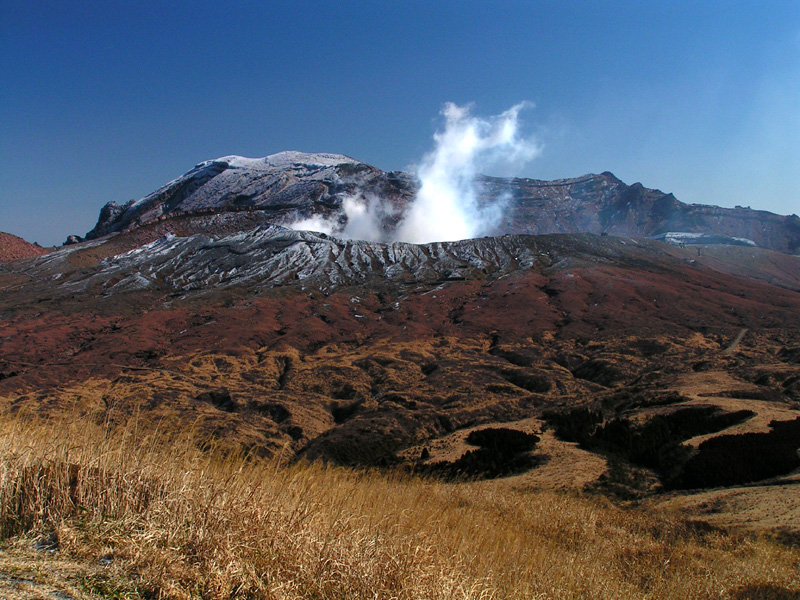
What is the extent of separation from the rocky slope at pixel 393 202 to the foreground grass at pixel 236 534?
4739 inches

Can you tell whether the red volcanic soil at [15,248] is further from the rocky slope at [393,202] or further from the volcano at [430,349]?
the volcano at [430,349]

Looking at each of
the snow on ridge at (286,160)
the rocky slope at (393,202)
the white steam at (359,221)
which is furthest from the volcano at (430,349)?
the snow on ridge at (286,160)

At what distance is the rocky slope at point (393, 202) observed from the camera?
133875mm

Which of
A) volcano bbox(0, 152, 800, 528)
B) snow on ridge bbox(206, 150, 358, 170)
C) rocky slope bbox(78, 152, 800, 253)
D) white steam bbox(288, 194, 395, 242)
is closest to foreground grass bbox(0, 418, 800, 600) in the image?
volcano bbox(0, 152, 800, 528)

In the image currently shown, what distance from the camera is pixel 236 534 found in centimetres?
310

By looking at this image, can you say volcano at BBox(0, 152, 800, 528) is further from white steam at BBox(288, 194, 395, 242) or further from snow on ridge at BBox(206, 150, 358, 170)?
snow on ridge at BBox(206, 150, 358, 170)

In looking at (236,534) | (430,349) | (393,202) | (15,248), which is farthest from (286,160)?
(236,534)

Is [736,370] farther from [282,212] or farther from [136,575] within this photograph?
[282,212]

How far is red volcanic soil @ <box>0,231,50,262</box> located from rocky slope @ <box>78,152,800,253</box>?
2229 centimetres

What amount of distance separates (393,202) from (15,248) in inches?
3584

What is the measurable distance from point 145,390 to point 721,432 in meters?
32.3

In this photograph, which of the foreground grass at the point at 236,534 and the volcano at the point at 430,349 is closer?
the foreground grass at the point at 236,534

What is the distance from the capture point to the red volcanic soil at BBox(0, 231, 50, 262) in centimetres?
10156

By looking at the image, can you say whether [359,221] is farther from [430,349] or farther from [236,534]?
[236,534]
